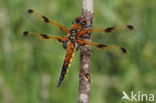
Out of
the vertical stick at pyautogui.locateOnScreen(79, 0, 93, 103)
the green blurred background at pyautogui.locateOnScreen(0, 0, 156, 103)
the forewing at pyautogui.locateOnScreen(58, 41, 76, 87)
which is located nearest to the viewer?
the vertical stick at pyautogui.locateOnScreen(79, 0, 93, 103)

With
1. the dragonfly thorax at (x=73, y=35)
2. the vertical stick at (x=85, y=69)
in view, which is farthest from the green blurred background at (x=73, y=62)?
the vertical stick at (x=85, y=69)

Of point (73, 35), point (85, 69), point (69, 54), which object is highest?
point (73, 35)

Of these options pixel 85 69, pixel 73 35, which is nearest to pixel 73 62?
pixel 73 35

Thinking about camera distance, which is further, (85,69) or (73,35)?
(73,35)

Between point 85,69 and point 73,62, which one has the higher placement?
point 73,62

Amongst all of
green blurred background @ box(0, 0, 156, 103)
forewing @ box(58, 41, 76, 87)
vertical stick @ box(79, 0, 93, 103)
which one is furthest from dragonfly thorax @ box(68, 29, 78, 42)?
green blurred background @ box(0, 0, 156, 103)

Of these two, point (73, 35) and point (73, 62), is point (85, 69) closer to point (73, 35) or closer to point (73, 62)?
point (73, 35)

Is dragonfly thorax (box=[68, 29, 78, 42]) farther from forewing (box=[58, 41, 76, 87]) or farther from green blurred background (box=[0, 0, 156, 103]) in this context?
green blurred background (box=[0, 0, 156, 103])

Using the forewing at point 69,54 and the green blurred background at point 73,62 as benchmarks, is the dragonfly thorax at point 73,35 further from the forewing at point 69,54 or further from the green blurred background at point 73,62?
the green blurred background at point 73,62

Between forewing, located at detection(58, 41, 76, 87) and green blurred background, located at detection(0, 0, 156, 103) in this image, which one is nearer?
forewing, located at detection(58, 41, 76, 87)

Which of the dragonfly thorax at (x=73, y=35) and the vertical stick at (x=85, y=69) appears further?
the dragonfly thorax at (x=73, y=35)
